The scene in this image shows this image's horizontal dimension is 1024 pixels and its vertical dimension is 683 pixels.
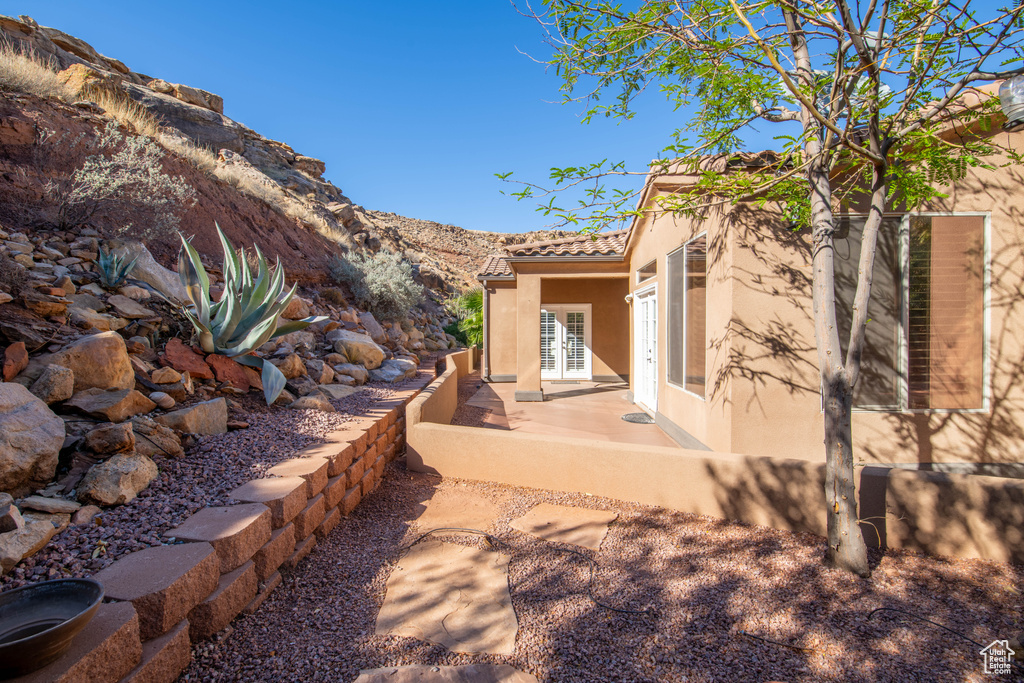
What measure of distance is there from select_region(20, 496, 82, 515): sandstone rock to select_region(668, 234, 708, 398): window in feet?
18.1

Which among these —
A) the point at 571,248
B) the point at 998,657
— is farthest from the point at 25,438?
the point at 571,248

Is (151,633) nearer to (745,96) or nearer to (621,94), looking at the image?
(745,96)

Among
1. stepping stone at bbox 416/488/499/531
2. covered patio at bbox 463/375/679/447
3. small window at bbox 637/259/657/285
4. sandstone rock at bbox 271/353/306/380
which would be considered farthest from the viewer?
small window at bbox 637/259/657/285

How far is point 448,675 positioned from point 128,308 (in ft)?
15.5

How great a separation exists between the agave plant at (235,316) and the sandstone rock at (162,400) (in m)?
1.00

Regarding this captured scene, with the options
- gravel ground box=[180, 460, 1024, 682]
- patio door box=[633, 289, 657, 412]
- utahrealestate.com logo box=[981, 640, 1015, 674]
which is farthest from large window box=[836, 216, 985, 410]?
patio door box=[633, 289, 657, 412]

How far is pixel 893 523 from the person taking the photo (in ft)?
11.4

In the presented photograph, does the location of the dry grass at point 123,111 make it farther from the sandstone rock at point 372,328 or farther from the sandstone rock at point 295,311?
the sandstone rock at point 372,328

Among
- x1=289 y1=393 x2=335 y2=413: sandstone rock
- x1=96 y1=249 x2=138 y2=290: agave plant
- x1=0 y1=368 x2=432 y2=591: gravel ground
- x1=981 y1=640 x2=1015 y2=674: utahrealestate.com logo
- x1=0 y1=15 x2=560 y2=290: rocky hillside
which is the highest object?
x1=0 y1=15 x2=560 y2=290: rocky hillside

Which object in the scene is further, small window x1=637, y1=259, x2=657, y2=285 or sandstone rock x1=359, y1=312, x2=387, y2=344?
sandstone rock x1=359, y1=312, x2=387, y2=344

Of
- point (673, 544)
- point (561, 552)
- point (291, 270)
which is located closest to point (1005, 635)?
point (673, 544)

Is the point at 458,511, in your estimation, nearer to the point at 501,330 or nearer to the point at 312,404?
the point at 312,404

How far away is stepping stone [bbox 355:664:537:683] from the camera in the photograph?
2.10 meters

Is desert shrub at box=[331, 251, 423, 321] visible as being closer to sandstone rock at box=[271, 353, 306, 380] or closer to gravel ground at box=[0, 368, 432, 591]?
sandstone rock at box=[271, 353, 306, 380]
